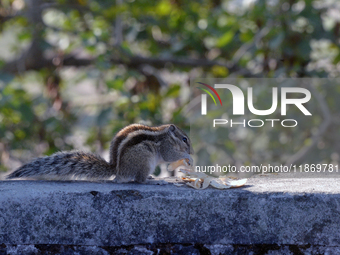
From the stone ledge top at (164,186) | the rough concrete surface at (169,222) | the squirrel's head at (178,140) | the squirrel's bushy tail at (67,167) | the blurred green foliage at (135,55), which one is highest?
the blurred green foliage at (135,55)

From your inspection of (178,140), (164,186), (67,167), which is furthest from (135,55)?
(164,186)

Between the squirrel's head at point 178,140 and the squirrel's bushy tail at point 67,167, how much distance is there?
1.66ft

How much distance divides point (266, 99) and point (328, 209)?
2.17 metres

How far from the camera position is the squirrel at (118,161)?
6.32 ft

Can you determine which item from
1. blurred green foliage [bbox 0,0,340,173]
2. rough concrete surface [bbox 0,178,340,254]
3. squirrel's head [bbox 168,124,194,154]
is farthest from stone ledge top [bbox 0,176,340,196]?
blurred green foliage [bbox 0,0,340,173]

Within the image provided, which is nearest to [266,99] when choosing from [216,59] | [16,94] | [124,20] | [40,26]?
[216,59]

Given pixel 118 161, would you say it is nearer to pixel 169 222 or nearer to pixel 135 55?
pixel 169 222

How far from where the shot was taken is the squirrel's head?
246cm

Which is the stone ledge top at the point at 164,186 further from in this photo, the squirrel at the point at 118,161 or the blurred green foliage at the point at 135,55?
the blurred green foliage at the point at 135,55

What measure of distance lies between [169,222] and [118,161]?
565 millimetres

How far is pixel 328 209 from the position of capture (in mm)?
1577

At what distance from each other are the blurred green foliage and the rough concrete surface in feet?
7.11

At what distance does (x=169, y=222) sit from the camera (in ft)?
5.27

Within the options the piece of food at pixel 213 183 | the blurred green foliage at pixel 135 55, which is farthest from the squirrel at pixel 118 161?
the blurred green foliage at pixel 135 55
